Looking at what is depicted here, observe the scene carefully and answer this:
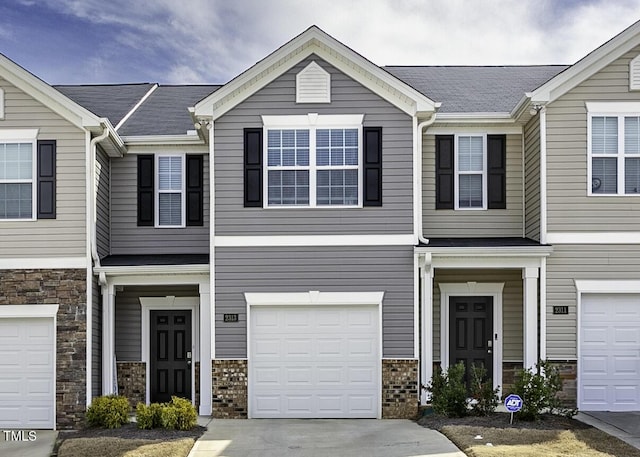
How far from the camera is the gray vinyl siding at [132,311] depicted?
49.1ft

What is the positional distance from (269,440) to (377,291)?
3357 millimetres

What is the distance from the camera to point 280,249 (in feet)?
44.2

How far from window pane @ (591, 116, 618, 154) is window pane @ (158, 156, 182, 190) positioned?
7914mm

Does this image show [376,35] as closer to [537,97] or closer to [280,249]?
[537,97]

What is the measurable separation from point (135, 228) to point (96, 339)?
96.9 inches

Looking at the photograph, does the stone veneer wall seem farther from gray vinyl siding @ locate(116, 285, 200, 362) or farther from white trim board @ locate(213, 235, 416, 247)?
white trim board @ locate(213, 235, 416, 247)

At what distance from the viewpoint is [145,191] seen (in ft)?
49.5

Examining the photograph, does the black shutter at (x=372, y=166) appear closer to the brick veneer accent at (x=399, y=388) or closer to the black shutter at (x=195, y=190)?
the brick veneer accent at (x=399, y=388)

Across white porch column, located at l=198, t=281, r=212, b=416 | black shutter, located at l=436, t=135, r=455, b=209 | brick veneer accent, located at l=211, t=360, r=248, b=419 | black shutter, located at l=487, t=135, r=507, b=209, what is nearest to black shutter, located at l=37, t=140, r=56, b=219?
white porch column, located at l=198, t=281, r=212, b=416

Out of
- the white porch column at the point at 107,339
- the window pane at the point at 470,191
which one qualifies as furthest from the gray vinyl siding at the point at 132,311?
the window pane at the point at 470,191

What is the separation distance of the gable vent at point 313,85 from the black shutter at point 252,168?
1.06 meters

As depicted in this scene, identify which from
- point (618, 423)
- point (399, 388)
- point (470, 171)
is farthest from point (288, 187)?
point (618, 423)

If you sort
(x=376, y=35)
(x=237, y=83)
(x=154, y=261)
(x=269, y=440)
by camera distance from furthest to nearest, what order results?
(x=376, y=35)
(x=154, y=261)
(x=237, y=83)
(x=269, y=440)

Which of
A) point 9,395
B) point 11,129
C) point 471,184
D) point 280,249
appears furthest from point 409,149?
point 9,395
